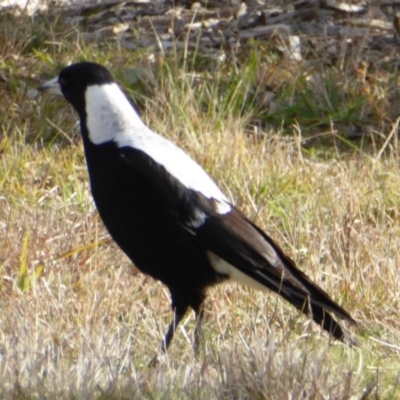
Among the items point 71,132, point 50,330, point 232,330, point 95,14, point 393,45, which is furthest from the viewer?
point 95,14

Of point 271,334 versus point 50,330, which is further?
point 50,330

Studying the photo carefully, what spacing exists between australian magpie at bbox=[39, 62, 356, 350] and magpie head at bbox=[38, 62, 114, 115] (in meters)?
0.31

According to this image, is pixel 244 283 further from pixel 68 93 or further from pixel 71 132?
pixel 71 132

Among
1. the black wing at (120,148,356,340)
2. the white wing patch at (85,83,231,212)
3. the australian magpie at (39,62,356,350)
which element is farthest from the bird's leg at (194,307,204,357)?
the white wing patch at (85,83,231,212)

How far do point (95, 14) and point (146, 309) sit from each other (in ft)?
11.2

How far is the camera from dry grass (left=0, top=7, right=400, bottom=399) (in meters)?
2.63

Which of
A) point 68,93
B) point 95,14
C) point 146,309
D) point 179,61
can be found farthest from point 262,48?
point 146,309

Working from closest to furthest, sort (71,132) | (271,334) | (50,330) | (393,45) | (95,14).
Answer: (271,334)
(50,330)
(71,132)
(393,45)
(95,14)

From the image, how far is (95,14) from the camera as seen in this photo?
661 cm

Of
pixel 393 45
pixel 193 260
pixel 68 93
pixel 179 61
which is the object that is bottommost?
pixel 393 45

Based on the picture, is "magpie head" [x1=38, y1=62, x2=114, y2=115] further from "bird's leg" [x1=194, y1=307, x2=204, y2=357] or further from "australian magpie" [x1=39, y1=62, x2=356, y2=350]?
"bird's leg" [x1=194, y1=307, x2=204, y2=357]

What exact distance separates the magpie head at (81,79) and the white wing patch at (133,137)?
0.08 feet

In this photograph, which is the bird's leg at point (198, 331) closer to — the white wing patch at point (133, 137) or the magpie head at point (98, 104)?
the white wing patch at point (133, 137)

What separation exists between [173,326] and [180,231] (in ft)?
0.90
